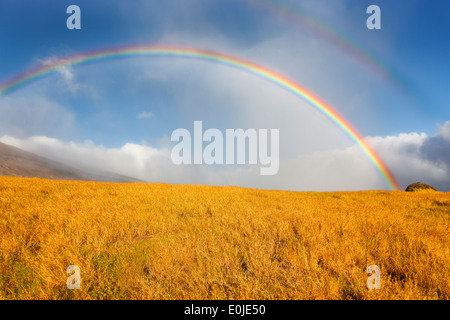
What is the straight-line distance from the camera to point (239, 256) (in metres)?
3.58

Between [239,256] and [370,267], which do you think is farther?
[239,256]

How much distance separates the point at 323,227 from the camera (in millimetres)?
5223

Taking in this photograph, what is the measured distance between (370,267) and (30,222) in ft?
26.8

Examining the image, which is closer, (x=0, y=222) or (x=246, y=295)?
(x=246, y=295)

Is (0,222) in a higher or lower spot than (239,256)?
higher

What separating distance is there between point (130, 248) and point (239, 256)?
228 centimetres
